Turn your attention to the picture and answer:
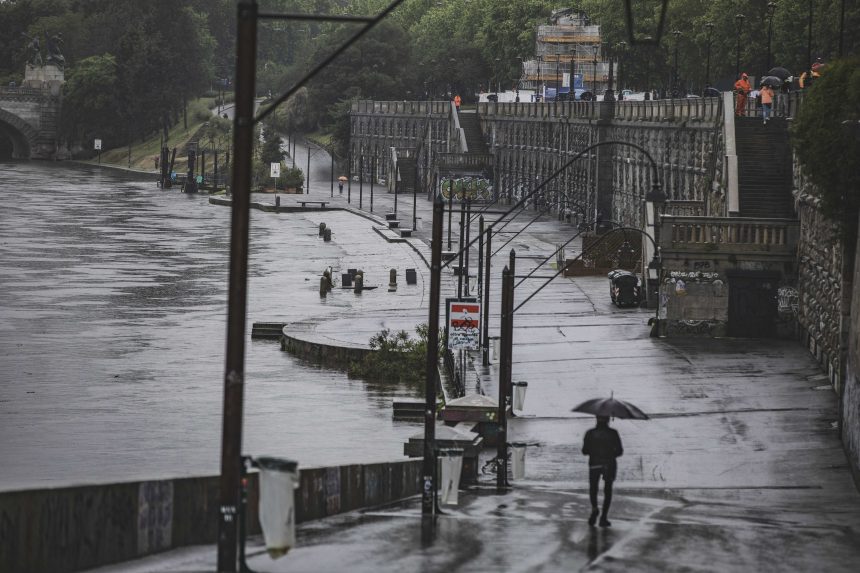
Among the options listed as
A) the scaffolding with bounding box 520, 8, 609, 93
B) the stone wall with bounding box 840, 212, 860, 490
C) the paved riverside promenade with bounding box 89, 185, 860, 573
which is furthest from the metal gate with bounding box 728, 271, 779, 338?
the scaffolding with bounding box 520, 8, 609, 93

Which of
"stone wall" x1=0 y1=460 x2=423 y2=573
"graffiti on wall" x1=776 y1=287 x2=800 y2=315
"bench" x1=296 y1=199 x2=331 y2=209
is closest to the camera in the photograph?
"stone wall" x1=0 y1=460 x2=423 y2=573

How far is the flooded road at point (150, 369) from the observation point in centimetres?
4938

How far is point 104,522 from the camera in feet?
72.5

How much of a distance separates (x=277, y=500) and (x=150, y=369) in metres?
47.9

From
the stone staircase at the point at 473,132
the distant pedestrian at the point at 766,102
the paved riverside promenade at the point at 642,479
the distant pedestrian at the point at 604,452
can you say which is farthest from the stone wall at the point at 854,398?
the stone staircase at the point at 473,132

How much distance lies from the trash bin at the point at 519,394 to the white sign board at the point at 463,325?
11.6 ft

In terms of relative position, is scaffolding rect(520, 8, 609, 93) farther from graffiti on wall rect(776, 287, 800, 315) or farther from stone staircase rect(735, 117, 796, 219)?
graffiti on wall rect(776, 287, 800, 315)

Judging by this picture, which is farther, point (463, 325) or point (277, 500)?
point (463, 325)

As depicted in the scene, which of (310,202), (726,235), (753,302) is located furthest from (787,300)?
(310,202)

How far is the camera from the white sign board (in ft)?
162

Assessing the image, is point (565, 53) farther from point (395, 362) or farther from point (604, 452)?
point (604, 452)

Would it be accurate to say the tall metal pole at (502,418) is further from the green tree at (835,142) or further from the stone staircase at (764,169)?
the stone staircase at (764,169)

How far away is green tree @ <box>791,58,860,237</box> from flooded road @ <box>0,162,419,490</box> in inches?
543

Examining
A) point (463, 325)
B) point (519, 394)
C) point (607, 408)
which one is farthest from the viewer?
point (463, 325)
